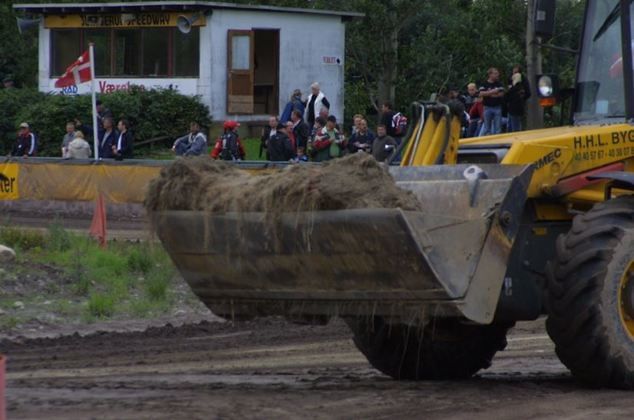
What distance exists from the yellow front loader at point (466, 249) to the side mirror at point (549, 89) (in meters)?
0.54

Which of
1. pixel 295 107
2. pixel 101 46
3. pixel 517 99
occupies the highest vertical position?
pixel 101 46

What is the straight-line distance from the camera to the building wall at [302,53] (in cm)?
3869

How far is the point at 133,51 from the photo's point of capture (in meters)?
40.8

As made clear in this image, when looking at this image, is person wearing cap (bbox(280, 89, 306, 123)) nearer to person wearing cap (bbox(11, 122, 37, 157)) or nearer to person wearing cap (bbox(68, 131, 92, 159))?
person wearing cap (bbox(68, 131, 92, 159))

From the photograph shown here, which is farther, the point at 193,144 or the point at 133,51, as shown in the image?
the point at 133,51

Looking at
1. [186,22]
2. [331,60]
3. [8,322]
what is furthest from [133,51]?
[8,322]

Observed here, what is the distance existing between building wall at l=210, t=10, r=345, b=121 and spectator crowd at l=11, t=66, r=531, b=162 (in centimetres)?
822

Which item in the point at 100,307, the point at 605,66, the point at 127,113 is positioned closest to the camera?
the point at 605,66

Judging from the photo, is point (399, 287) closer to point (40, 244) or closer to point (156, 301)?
point (156, 301)

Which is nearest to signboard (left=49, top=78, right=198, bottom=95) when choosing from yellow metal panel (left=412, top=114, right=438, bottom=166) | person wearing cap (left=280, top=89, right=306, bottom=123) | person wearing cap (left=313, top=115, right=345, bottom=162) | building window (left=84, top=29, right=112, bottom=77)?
building window (left=84, top=29, right=112, bottom=77)

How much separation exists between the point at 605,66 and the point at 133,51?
30.8 metres

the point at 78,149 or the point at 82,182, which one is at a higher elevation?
the point at 78,149

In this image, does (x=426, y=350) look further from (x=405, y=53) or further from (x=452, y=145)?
(x=405, y=53)

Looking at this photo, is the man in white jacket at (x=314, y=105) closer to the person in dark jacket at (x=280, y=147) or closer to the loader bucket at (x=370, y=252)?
the person in dark jacket at (x=280, y=147)
